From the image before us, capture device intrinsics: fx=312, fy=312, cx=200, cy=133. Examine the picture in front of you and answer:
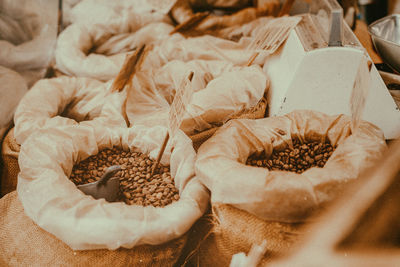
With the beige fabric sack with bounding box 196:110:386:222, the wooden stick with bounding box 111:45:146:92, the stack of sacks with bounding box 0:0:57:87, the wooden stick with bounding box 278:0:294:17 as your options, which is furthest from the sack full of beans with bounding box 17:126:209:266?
the wooden stick with bounding box 278:0:294:17

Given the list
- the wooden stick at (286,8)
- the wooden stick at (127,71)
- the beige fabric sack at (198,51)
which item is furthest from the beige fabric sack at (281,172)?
the wooden stick at (286,8)

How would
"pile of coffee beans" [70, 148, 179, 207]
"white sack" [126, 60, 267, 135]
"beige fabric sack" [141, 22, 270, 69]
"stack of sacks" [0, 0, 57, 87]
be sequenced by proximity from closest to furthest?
"pile of coffee beans" [70, 148, 179, 207] < "white sack" [126, 60, 267, 135] < "stack of sacks" [0, 0, 57, 87] < "beige fabric sack" [141, 22, 270, 69]

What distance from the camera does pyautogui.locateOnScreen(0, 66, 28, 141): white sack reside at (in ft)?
4.43

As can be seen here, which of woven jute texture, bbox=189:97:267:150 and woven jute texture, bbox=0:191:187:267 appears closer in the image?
woven jute texture, bbox=0:191:187:267

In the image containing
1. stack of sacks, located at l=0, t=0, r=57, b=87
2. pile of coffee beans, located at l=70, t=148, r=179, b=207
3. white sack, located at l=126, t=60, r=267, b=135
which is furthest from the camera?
stack of sacks, located at l=0, t=0, r=57, b=87

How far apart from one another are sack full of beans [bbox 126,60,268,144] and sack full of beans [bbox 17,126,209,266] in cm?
13

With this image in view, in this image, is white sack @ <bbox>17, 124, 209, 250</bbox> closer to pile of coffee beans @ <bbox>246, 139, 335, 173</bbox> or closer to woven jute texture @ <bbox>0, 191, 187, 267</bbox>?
woven jute texture @ <bbox>0, 191, 187, 267</bbox>

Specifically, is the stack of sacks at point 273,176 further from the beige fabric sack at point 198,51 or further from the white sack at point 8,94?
the white sack at point 8,94

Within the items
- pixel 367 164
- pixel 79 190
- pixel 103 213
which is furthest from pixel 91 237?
pixel 367 164

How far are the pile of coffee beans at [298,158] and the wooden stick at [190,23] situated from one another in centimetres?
112

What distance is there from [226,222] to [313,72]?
0.65m

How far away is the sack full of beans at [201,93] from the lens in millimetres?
1196

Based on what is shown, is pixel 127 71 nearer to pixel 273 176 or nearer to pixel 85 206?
pixel 85 206

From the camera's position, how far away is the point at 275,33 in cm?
148
